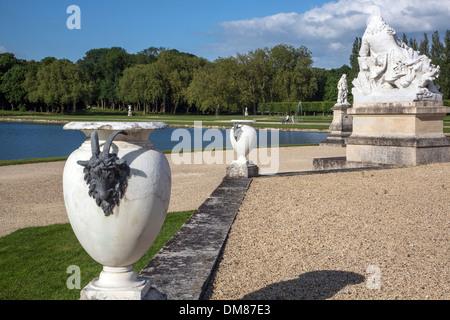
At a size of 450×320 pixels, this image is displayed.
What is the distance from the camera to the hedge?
7056 centimetres

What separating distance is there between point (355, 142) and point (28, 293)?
9.52 metres

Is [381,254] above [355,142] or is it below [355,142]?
below

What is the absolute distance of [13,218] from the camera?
26.5 feet

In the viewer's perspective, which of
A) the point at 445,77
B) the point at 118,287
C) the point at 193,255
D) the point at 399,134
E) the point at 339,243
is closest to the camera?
the point at 118,287

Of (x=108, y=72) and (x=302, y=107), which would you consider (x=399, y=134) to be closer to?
(x=302, y=107)

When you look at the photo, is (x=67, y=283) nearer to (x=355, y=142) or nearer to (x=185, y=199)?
(x=185, y=199)

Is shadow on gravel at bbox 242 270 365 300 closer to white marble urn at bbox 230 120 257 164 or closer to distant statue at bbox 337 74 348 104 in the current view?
white marble urn at bbox 230 120 257 164

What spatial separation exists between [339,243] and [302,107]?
67.6 m

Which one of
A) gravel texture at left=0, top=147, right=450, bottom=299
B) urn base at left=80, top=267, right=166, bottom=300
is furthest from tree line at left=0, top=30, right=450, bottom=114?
urn base at left=80, top=267, right=166, bottom=300

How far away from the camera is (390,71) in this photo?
1194 cm

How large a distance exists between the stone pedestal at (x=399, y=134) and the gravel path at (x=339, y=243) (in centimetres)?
221

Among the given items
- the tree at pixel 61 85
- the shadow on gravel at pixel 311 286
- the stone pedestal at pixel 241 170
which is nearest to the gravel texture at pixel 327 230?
the shadow on gravel at pixel 311 286

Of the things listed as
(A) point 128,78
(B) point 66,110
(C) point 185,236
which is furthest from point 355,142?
(B) point 66,110

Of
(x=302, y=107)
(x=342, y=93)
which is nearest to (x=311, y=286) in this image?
(x=342, y=93)
